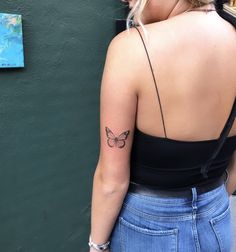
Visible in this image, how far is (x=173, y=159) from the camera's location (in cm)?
163

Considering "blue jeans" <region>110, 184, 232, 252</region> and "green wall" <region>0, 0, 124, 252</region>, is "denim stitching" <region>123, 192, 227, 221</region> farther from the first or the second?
"green wall" <region>0, 0, 124, 252</region>

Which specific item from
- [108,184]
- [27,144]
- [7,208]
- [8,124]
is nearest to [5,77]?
[8,124]

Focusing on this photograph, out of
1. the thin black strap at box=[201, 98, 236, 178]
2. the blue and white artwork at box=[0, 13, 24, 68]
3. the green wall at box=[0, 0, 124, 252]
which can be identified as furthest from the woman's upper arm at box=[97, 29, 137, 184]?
the green wall at box=[0, 0, 124, 252]

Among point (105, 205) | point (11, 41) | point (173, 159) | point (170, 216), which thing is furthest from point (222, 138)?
point (11, 41)

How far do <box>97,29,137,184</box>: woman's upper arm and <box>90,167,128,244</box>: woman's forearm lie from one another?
0.04 metres

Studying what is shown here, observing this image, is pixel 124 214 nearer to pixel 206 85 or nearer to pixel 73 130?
pixel 206 85

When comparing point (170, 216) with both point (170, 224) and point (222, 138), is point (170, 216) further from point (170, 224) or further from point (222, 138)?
point (222, 138)

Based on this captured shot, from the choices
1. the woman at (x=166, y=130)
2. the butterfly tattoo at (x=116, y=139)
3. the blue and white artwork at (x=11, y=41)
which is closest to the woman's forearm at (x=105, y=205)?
the woman at (x=166, y=130)

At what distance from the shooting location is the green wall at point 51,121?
2.70 metres

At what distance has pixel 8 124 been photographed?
8.90ft

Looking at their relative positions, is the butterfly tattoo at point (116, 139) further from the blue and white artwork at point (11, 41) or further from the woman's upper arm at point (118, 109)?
the blue and white artwork at point (11, 41)

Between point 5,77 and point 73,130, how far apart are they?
702 millimetres

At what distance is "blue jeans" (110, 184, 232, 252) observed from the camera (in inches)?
66.1

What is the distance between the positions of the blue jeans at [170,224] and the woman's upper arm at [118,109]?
0.16 m
